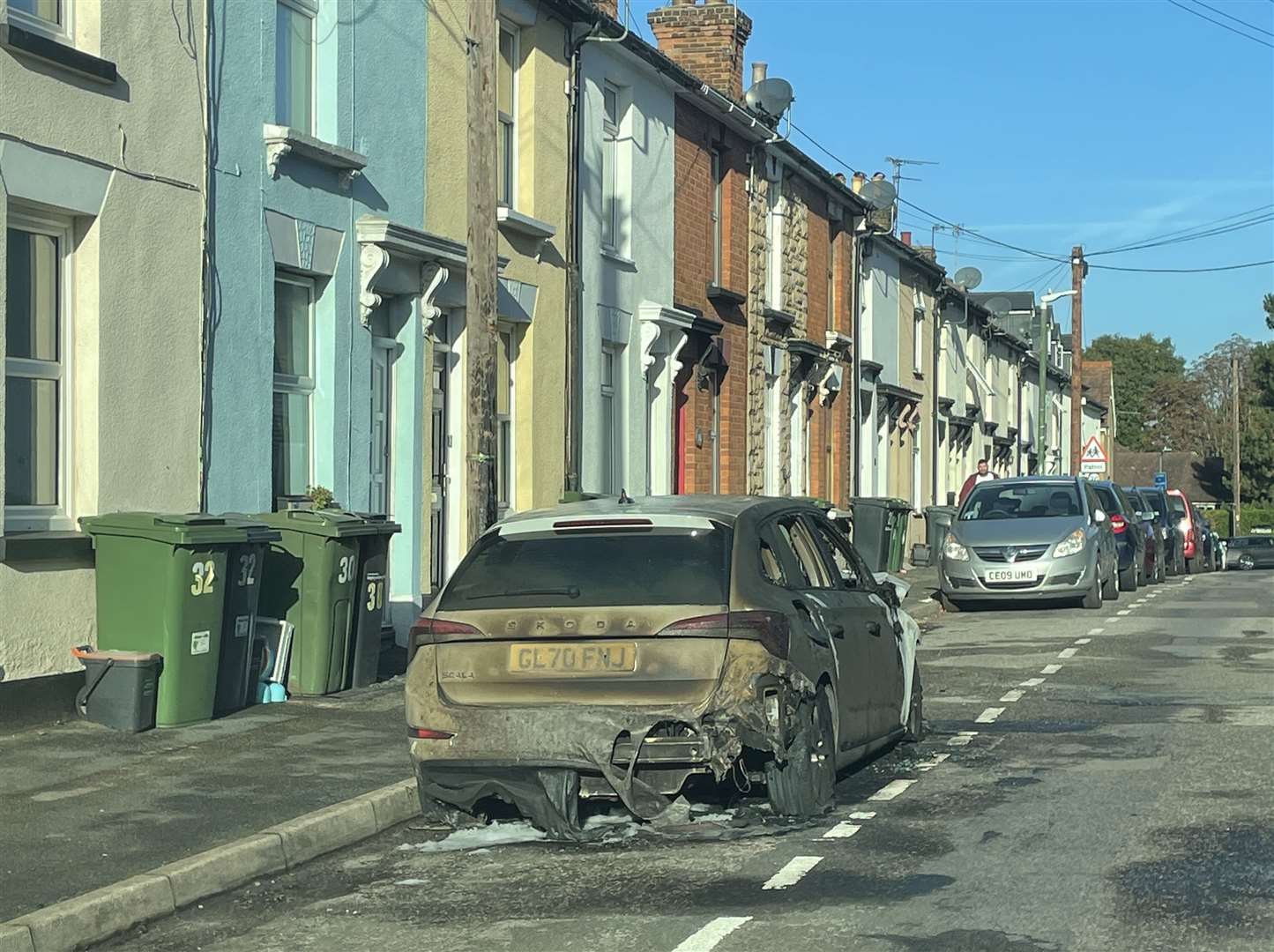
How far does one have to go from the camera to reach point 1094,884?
6.81m

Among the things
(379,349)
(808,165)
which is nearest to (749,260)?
(808,165)

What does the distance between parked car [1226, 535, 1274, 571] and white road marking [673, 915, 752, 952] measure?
51.2 metres

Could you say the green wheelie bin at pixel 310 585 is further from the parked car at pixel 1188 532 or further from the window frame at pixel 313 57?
the parked car at pixel 1188 532

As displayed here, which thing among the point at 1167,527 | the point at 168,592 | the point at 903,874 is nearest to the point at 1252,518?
the point at 1167,527

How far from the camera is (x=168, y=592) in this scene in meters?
10.6

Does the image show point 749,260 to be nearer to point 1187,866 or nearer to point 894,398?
point 894,398

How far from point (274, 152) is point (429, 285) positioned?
267 cm

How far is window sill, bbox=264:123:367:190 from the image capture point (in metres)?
13.2

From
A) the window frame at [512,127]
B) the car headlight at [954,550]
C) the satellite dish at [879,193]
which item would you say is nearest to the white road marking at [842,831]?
the window frame at [512,127]

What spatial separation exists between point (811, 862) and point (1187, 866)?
1.51 metres

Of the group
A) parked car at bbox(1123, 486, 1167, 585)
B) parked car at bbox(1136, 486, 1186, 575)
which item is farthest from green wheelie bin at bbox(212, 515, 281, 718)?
parked car at bbox(1136, 486, 1186, 575)

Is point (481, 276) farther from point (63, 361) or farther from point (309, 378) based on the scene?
point (63, 361)

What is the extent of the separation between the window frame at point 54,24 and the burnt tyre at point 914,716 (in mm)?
6645

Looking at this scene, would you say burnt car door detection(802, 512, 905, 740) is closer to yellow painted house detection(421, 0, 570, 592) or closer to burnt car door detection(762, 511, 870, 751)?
burnt car door detection(762, 511, 870, 751)
